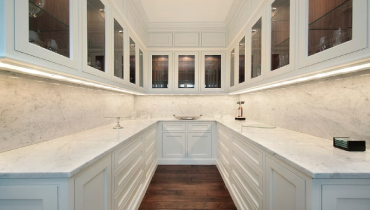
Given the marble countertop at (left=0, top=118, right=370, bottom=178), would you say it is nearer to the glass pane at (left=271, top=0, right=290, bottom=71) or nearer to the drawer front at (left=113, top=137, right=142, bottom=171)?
the drawer front at (left=113, top=137, right=142, bottom=171)

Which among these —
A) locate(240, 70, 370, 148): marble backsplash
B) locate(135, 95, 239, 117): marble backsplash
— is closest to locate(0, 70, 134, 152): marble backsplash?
locate(135, 95, 239, 117): marble backsplash

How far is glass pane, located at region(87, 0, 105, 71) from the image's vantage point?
1.37 meters

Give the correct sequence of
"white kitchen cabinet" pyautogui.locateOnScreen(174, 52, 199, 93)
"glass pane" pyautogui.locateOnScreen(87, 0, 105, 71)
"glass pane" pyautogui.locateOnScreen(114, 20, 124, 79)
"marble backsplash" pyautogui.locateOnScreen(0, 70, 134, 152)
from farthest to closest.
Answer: "white kitchen cabinet" pyautogui.locateOnScreen(174, 52, 199, 93)
"glass pane" pyautogui.locateOnScreen(114, 20, 124, 79)
"glass pane" pyautogui.locateOnScreen(87, 0, 105, 71)
"marble backsplash" pyautogui.locateOnScreen(0, 70, 134, 152)

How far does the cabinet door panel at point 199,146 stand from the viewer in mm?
3137

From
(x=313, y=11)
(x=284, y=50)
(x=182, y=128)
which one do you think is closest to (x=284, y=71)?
(x=284, y=50)

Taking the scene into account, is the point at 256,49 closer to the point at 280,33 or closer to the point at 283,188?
the point at 280,33

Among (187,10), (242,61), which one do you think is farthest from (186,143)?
(187,10)

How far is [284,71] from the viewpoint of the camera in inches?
56.8

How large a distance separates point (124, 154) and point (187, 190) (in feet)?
3.94

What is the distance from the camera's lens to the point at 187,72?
132 inches

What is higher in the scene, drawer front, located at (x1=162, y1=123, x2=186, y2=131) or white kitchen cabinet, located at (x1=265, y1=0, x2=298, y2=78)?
white kitchen cabinet, located at (x1=265, y1=0, x2=298, y2=78)

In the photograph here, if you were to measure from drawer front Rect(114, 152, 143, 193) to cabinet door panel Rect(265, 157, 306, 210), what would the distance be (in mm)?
1113

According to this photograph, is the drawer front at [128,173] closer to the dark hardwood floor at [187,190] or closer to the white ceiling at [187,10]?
the dark hardwood floor at [187,190]

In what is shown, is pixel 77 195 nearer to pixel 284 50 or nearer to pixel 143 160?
pixel 143 160
